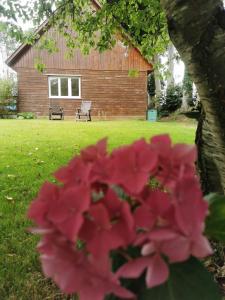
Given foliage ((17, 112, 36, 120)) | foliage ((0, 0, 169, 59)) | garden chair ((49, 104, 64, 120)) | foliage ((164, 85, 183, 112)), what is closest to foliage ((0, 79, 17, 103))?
foliage ((17, 112, 36, 120))

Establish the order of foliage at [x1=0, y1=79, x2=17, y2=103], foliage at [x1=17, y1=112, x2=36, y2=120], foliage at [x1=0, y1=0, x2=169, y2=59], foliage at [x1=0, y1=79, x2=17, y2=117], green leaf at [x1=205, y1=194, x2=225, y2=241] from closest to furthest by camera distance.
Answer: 1. green leaf at [x1=205, y1=194, x2=225, y2=241]
2. foliage at [x1=0, y1=0, x2=169, y2=59]
3. foliage at [x1=17, y1=112, x2=36, y2=120]
4. foliage at [x1=0, y1=79, x2=17, y2=117]
5. foliage at [x1=0, y1=79, x2=17, y2=103]

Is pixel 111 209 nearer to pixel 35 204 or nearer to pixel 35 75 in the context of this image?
pixel 35 204

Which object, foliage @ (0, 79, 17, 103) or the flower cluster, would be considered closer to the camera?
the flower cluster

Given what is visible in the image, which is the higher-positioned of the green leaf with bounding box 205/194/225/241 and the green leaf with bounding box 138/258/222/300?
the green leaf with bounding box 205/194/225/241

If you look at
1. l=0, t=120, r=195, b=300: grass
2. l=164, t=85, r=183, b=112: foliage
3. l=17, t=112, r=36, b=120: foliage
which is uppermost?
l=164, t=85, r=183, b=112: foliage

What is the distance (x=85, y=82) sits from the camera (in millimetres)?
24344

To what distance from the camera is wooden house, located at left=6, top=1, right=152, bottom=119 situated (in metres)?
23.7

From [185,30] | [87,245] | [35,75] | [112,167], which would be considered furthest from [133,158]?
[35,75]

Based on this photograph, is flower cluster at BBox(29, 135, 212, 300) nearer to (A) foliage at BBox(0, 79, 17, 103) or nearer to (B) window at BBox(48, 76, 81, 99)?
(B) window at BBox(48, 76, 81, 99)

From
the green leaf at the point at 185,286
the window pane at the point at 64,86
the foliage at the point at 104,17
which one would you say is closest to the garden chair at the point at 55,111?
the window pane at the point at 64,86

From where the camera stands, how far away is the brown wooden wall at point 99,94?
2373cm

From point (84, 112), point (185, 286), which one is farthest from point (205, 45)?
point (84, 112)

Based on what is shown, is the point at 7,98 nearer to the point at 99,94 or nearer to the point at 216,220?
the point at 99,94

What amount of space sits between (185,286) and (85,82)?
24097 millimetres
